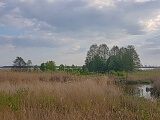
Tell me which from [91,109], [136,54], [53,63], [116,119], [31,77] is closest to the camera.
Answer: [116,119]

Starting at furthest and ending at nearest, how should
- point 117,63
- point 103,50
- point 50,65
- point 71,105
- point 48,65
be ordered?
point 103,50
point 117,63
point 48,65
point 50,65
point 71,105

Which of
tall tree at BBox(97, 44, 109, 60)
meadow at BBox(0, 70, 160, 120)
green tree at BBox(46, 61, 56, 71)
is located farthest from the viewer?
tall tree at BBox(97, 44, 109, 60)

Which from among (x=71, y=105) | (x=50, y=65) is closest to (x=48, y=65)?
(x=50, y=65)

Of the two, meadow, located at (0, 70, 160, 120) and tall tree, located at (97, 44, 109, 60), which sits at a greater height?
tall tree, located at (97, 44, 109, 60)

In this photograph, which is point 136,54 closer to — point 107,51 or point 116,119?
point 107,51

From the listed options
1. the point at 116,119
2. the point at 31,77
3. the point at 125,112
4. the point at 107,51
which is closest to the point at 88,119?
the point at 116,119

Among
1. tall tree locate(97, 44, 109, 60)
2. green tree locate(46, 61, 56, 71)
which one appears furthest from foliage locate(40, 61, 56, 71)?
tall tree locate(97, 44, 109, 60)

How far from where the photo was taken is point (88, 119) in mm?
4824

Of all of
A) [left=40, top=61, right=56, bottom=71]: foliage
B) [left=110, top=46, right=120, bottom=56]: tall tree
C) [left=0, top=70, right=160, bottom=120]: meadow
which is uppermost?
[left=110, top=46, right=120, bottom=56]: tall tree

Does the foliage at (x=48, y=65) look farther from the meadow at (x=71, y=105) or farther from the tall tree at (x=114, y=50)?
the tall tree at (x=114, y=50)

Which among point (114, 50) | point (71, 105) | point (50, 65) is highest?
point (114, 50)

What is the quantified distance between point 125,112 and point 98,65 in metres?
42.6

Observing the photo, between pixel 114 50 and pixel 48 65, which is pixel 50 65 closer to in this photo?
pixel 48 65

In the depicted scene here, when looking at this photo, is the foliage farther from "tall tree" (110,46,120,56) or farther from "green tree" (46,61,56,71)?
"tall tree" (110,46,120,56)
